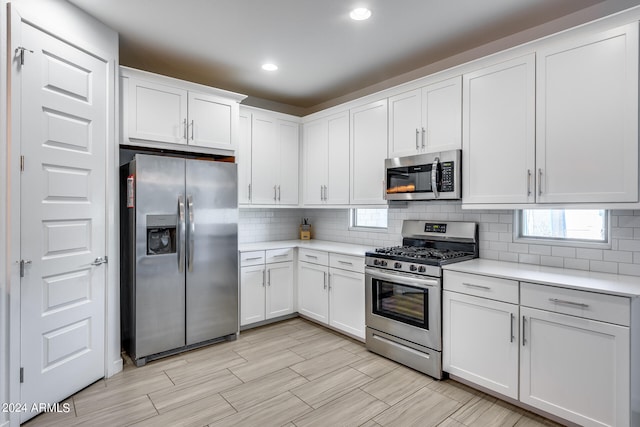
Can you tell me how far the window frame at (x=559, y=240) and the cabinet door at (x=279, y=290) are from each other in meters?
2.41

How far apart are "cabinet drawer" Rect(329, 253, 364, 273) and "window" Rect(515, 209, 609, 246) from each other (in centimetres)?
140

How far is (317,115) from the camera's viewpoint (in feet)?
14.0

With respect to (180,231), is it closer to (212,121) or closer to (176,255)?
(176,255)

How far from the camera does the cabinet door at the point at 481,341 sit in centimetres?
233

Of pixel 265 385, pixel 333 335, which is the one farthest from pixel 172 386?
pixel 333 335

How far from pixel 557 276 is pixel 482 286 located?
459 mm

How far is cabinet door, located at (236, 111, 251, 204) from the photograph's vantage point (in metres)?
3.96

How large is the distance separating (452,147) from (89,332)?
128 inches

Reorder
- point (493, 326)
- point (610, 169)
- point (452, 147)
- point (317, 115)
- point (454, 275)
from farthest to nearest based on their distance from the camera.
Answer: point (317, 115)
point (452, 147)
point (454, 275)
point (493, 326)
point (610, 169)

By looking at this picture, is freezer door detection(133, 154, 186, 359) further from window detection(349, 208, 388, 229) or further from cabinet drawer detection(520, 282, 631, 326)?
cabinet drawer detection(520, 282, 631, 326)

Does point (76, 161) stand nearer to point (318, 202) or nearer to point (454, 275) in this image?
point (318, 202)

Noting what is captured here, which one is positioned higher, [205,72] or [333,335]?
[205,72]

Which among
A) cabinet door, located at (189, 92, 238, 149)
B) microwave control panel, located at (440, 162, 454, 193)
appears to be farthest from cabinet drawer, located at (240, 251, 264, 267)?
microwave control panel, located at (440, 162, 454, 193)

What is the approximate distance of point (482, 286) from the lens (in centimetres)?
247
